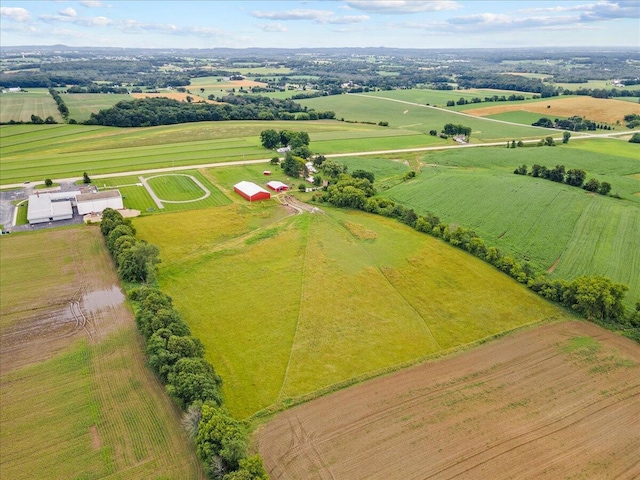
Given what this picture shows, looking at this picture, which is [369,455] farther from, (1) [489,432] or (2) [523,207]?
(2) [523,207]

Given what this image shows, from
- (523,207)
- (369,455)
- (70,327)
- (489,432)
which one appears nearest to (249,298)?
(70,327)

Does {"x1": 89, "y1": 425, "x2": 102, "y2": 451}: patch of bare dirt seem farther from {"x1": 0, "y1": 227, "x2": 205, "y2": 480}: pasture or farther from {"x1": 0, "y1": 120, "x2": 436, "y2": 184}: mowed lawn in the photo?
{"x1": 0, "y1": 120, "x2": 436, "y2": 184}: mowed lawn

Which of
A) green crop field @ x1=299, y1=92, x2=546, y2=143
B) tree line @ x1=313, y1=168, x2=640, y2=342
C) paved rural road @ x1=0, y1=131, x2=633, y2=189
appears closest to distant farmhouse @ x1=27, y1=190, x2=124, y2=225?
paved rural road @ x1=0, y1=131, x2=633, y2=189

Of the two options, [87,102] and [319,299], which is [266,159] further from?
[87,102]

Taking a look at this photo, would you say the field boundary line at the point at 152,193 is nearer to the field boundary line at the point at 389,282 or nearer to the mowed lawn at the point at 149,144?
the mowed lawn at the point at 149,144

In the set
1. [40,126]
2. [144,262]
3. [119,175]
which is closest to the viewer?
[144,262]

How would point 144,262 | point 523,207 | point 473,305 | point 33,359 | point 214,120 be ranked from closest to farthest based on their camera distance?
1. point 33,359
2. point 473,305
3. point 144,262
4. point 523,207
5. point 214,120
